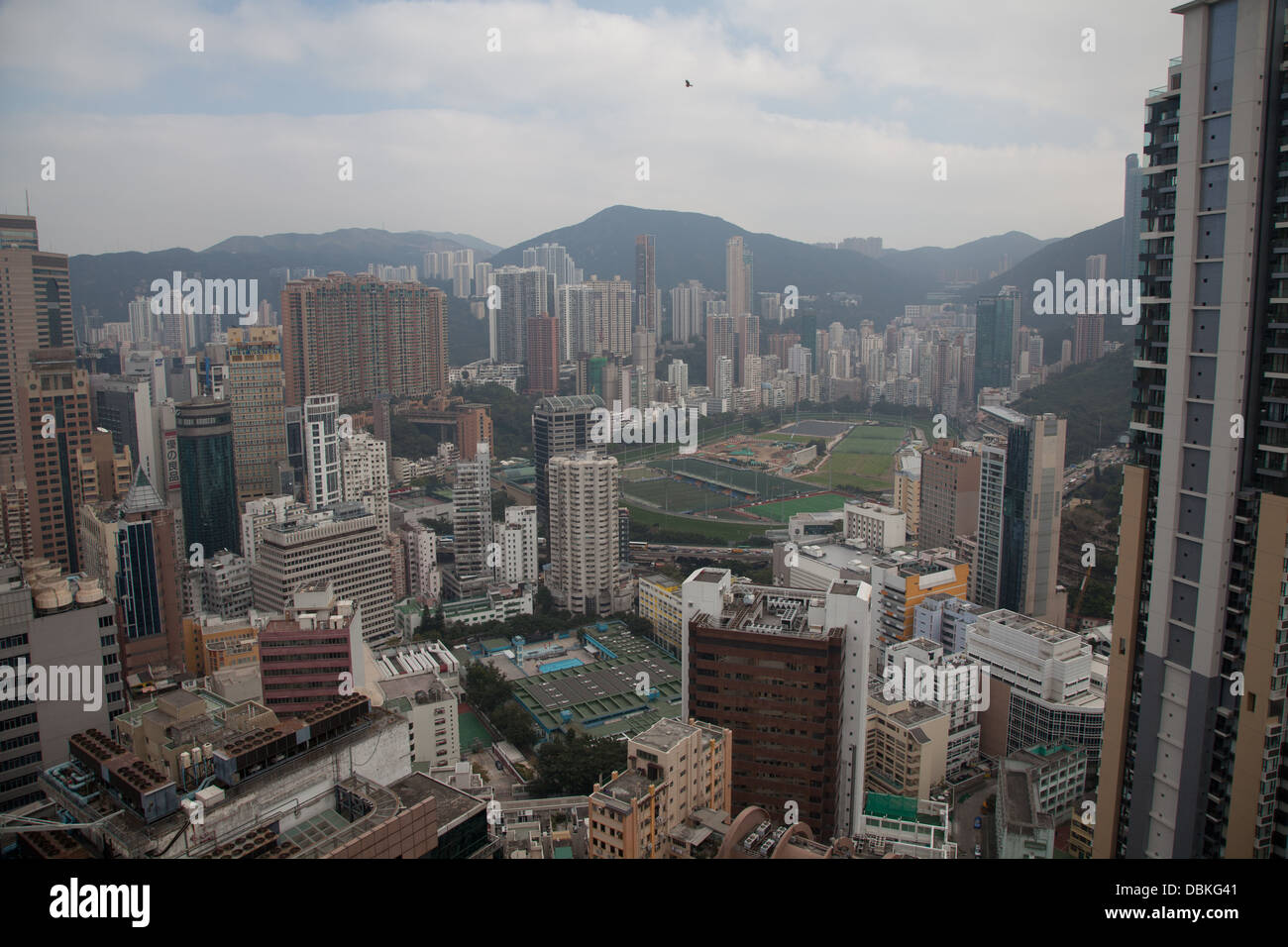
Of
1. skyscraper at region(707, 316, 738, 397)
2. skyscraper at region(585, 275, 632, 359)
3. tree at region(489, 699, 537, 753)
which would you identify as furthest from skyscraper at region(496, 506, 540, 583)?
skyscraper at region(707, 316, 738, 397)

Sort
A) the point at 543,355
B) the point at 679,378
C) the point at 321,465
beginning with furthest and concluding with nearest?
the point at 679,378 → the point at 543,355 → the point at 321,465

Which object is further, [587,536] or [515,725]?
[587,536]

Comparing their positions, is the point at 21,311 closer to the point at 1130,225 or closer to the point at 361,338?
the point at 361,338

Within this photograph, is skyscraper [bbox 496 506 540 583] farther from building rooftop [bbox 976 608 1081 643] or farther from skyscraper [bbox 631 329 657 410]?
skyscraper [bbox 631 329 657 410]

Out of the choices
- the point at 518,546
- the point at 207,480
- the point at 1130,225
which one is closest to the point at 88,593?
the point at 518,546
